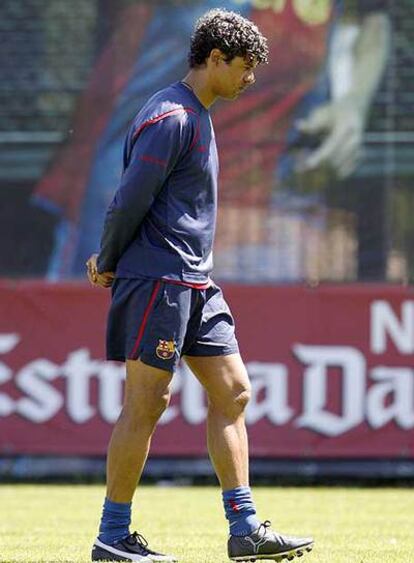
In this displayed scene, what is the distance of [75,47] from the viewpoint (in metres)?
10.4

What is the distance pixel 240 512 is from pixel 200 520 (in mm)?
2426

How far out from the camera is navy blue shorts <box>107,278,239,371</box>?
18.1 feet

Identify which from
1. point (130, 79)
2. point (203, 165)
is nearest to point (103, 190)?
point (130, 79)

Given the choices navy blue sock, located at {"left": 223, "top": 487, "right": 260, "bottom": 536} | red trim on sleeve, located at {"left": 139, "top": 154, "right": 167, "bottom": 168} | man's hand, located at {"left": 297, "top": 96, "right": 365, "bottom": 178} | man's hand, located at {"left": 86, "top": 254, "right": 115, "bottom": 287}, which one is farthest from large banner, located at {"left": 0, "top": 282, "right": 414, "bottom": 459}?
red trim on sleeve, located at {"left": 139, "top": 154, "right": 167, "bottom": 168}

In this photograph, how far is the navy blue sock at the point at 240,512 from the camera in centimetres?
552

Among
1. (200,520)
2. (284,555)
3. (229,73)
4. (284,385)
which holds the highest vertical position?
(229,73)

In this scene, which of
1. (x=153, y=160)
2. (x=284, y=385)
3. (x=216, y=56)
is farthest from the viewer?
(x=284, y=385)

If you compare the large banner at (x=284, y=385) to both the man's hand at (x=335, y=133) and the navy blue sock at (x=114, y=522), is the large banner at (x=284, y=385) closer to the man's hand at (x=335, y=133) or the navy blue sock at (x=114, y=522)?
the man's hand at (x=335, y=133)

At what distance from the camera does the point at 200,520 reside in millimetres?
7957

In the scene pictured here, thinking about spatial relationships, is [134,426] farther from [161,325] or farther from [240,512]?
[240,512]

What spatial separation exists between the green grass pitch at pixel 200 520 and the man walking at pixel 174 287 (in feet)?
1.10

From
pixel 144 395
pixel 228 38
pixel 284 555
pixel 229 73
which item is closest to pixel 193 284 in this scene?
pixel 144 395

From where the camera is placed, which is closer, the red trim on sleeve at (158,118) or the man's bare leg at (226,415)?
the red trim on sleeve at (158,118)

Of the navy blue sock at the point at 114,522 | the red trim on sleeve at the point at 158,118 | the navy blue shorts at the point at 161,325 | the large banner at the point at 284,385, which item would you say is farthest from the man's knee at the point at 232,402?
the large banner at the point at 284,385
